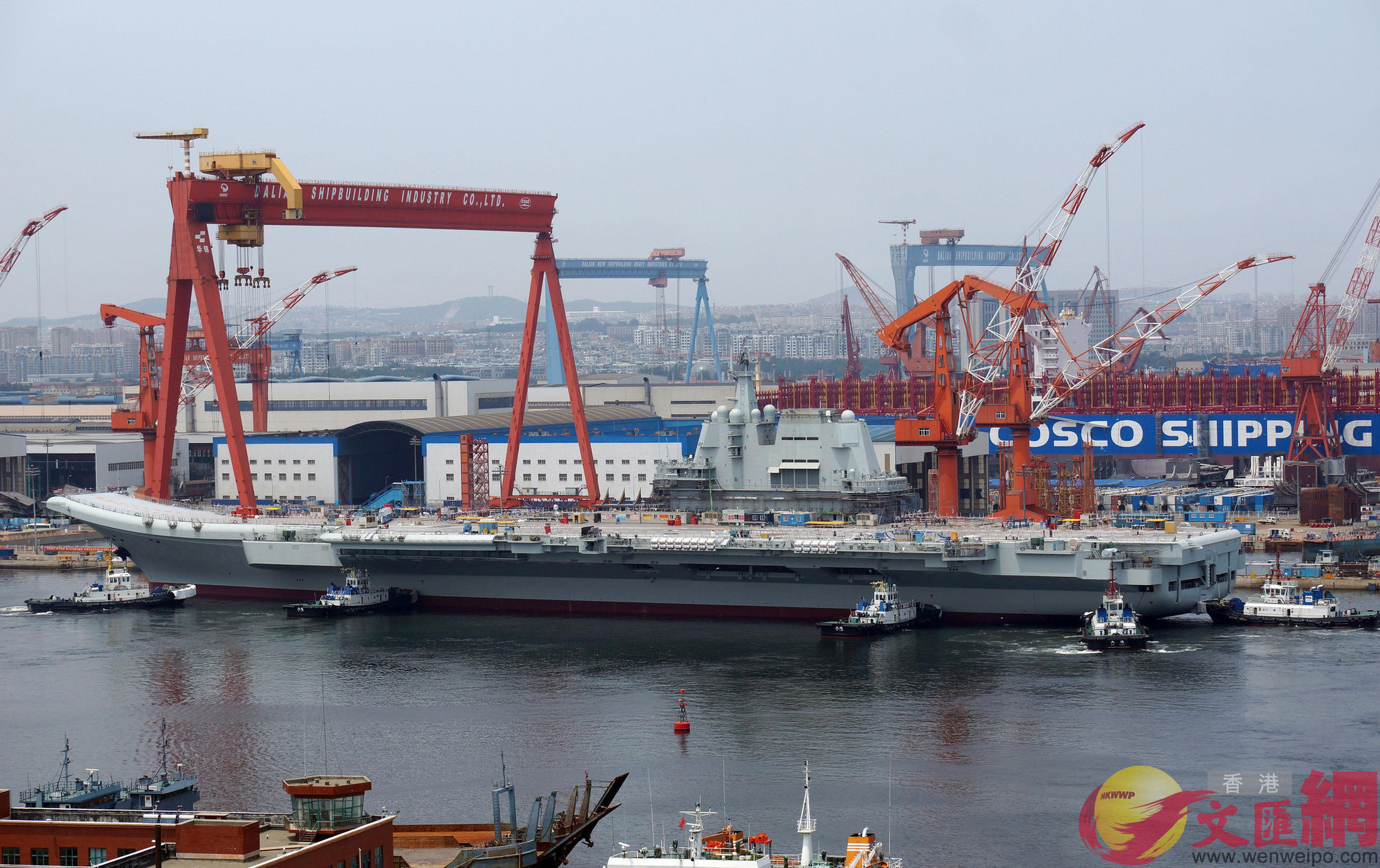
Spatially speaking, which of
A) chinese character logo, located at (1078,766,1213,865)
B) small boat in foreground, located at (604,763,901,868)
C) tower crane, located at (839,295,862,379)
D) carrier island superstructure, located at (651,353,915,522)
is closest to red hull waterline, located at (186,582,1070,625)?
carrier island superstructure, located at (651,353,915,522)

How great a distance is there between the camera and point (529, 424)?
71.7 metres

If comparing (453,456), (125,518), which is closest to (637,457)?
(453,456)

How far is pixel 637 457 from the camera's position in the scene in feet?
202

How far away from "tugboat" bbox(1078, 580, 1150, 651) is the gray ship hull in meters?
1.12

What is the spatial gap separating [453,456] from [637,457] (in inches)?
283

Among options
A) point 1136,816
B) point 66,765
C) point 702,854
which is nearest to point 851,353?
point 1136,816

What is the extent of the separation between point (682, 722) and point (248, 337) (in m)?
44.9

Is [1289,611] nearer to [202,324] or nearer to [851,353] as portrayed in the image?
[202,324]

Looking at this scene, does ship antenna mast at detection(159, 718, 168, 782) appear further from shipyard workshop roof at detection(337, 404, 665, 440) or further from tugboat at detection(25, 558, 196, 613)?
shipyard workshop roof at detection(337, 404, 665, 440)

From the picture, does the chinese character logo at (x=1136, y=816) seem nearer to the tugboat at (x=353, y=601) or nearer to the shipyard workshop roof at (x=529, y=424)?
the tugboat at (x=353, y=601)

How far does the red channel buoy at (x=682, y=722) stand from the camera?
2848cm

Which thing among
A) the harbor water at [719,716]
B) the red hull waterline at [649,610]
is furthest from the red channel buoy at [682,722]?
the red hull waterline at [649,610]

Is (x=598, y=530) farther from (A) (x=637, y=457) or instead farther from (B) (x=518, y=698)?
(A) (x=637, y=457)

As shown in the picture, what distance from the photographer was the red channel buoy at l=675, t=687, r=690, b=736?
28484mm
